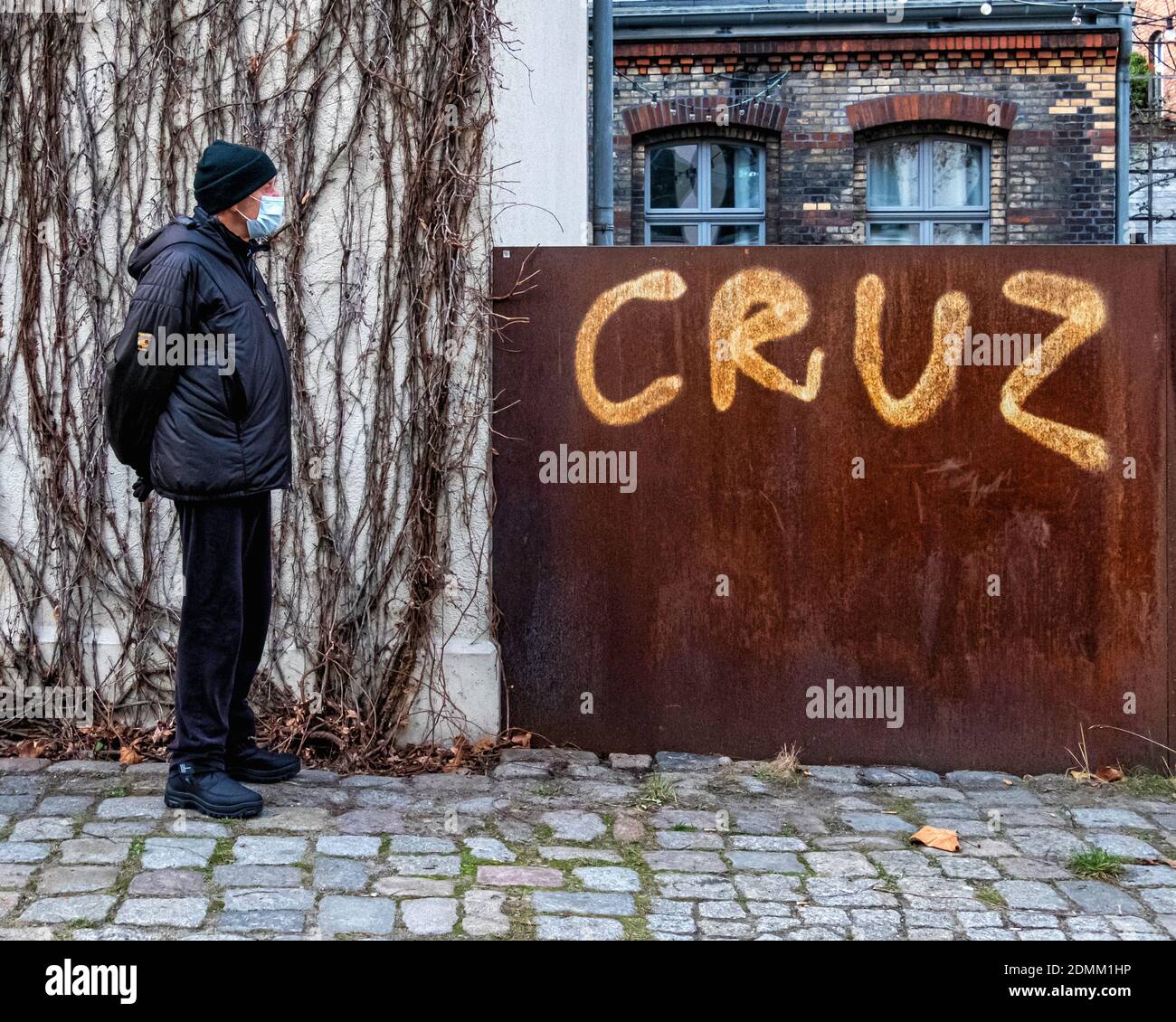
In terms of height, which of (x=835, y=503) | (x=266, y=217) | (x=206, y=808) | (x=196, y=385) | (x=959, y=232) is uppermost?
(x=959, y=232)

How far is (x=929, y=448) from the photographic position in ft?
18.2

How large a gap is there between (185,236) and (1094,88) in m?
12.6

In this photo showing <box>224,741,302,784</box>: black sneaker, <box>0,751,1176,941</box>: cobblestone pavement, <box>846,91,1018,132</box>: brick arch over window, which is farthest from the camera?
<box>846,91,1018,132</box>: brick arch over window

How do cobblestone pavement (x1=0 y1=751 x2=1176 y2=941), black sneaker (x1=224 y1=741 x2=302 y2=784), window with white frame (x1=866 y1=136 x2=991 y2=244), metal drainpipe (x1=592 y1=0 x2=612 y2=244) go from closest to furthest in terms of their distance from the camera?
cobblestone pavement (x1=0 y1=751 x2=1176 y2=941) < black sneaker (x1=224 y1=741 x2=302 y2=784) < metal drainpipe (x1=592 y1=0 x2=612 y2=244) < window with white frame (x1=866 y1=136 x2=991 y2=244)

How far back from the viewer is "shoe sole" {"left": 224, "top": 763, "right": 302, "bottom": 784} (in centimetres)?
501

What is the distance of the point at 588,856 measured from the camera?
4449mm

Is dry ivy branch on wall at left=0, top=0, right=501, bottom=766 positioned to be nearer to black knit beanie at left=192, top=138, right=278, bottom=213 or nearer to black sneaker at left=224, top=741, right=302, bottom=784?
black sneaker at left=224, top=741, right=302, bottom=784

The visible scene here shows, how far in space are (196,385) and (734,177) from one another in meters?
11.7

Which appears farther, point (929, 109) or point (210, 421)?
point (929, 109)

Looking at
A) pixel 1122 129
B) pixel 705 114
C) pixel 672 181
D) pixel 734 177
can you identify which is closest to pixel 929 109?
pixel 1122 129

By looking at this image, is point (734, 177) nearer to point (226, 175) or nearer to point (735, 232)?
point (735, 232)

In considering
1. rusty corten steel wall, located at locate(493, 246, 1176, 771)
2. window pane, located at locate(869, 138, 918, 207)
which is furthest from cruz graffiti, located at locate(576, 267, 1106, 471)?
window pane, located at locate(869, 138, 918, 207)

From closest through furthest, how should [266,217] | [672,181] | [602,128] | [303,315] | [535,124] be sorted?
[266,217] → [303,315] → [535,124] → [602,128] → [672,181]

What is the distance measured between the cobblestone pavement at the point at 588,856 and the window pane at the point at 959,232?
10.8 meters
